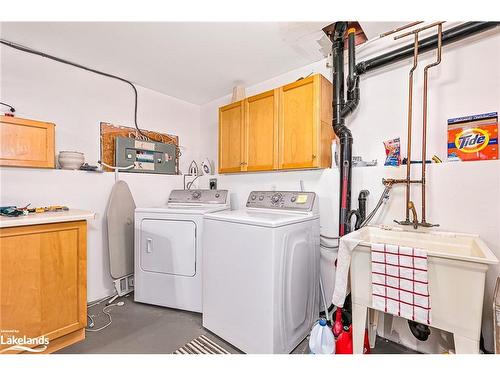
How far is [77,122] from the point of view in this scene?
8.17ft

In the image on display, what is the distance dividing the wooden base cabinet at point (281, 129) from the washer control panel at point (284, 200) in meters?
0.26

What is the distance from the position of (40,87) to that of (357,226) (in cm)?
325

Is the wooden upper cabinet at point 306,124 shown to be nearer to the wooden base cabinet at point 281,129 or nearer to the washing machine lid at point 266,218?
the wooden base cabinet at point 281,129

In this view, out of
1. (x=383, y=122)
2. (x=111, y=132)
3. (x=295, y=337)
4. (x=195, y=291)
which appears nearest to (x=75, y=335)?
(x=195, y=291)

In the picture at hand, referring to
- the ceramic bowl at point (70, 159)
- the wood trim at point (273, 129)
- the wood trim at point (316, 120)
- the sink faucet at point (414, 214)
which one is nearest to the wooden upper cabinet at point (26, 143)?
the ceramic bowl at point (70, 159)

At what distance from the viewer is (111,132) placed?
2758 mm

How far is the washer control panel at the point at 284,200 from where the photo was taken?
81.9 inches

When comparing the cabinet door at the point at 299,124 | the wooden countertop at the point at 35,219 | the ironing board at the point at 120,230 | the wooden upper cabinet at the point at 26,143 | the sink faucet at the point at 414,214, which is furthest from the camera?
the ironing board at the point at 120,230

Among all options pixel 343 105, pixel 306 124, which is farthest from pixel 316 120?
pixel 343 105

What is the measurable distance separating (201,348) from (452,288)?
1.69 meters

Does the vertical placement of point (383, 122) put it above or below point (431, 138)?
above

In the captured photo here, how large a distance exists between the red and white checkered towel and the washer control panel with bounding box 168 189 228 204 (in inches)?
66.1
